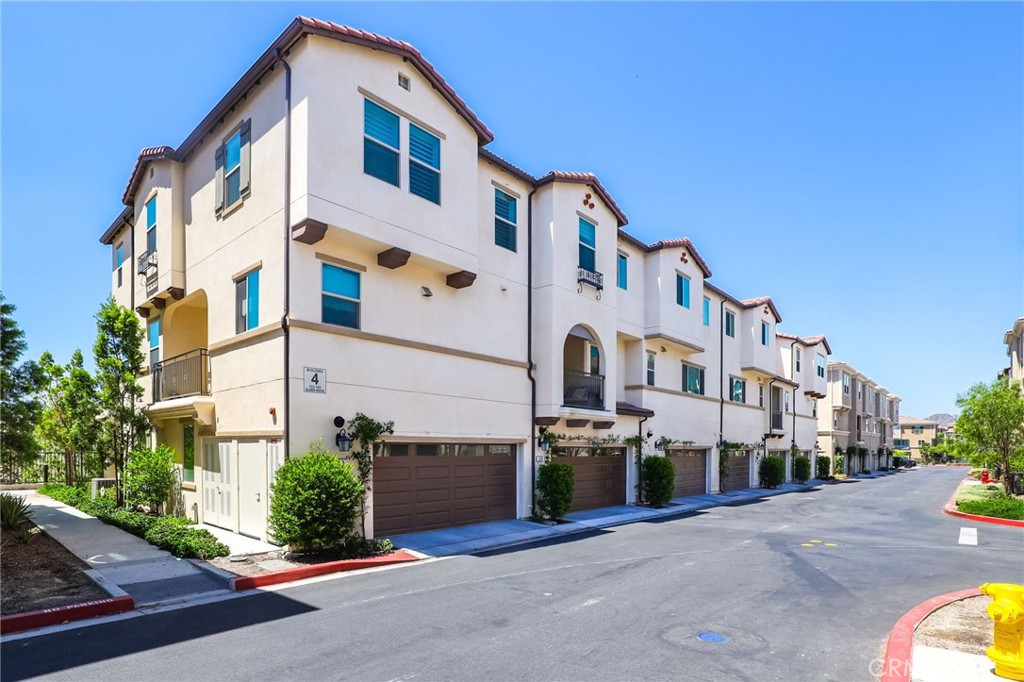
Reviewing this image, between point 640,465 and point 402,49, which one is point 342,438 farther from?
point 640,465

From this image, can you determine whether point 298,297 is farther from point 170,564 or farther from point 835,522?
point 835,522

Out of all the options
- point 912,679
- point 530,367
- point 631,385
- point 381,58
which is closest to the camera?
point 912,679

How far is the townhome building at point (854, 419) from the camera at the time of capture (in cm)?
5278

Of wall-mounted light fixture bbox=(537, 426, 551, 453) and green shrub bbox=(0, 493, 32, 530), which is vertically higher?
wall-mounted light fixture bbox=(537, 426, 551, 453)

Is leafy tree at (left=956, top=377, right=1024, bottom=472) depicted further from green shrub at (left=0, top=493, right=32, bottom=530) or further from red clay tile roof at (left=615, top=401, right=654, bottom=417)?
green shrub at (left=0, top=493, right=32, bottom=530)

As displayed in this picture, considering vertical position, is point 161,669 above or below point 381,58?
below

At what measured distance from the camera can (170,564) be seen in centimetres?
1132

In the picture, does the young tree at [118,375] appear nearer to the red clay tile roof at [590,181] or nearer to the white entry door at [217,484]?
the white entry door at [217,484]

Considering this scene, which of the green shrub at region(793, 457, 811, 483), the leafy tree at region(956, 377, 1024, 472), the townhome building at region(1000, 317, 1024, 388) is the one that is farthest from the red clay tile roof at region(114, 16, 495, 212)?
the townhome building at region(1000, 317, 1024, 388)

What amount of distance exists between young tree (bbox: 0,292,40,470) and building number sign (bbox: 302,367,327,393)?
17.3 ft

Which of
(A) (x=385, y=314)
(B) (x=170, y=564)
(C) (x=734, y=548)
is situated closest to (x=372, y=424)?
(A) (x=385, y=314)

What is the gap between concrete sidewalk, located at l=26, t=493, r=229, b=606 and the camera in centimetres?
964

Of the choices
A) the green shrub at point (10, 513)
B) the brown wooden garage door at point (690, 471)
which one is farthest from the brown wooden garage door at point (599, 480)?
the green shrub at point (10, 513)

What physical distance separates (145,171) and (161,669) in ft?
55.6
